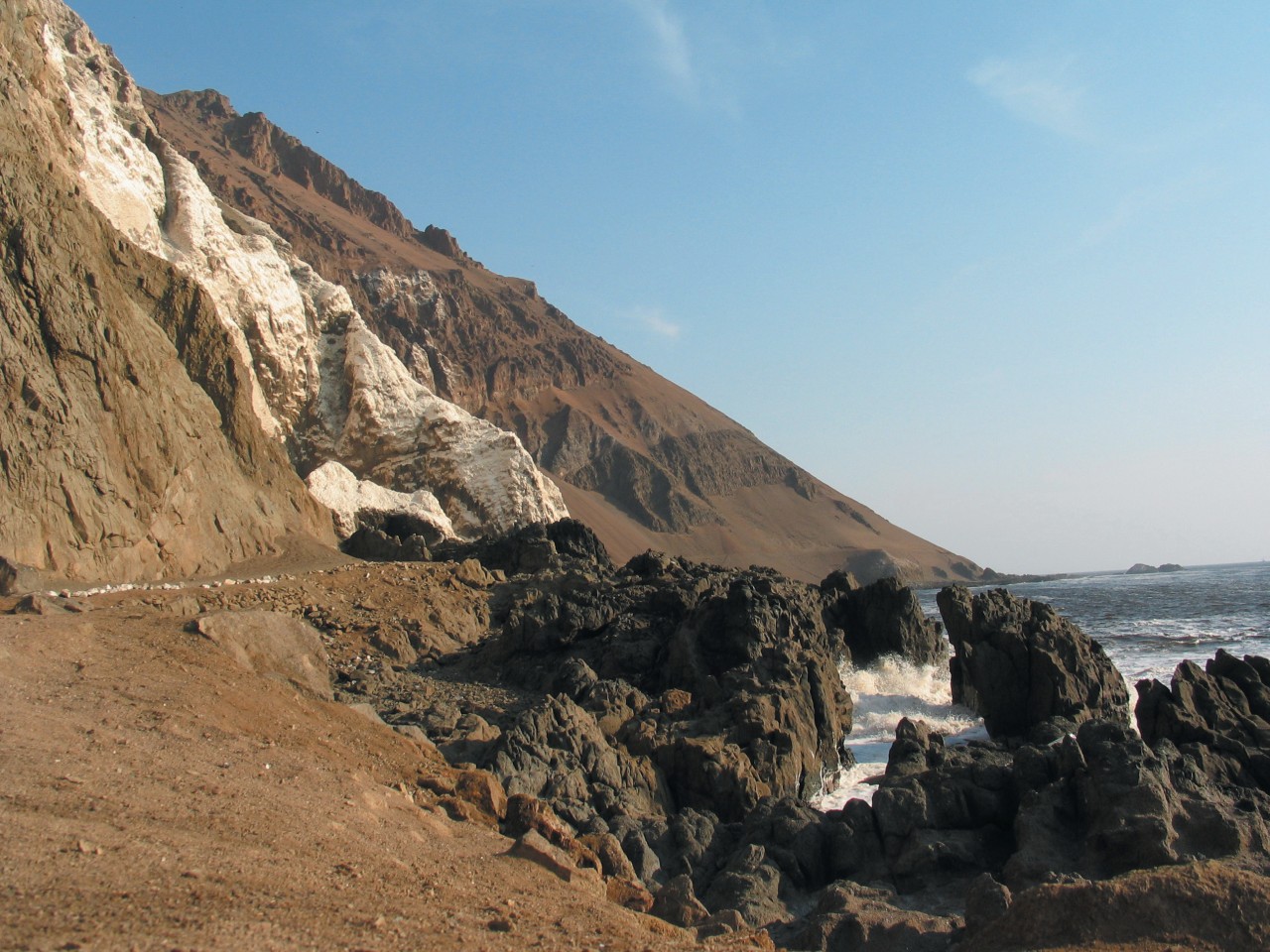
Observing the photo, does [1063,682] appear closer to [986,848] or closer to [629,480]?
[986,848]

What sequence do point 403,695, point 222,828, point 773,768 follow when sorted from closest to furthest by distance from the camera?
point 222,828 < point 773,768 < point 403,695

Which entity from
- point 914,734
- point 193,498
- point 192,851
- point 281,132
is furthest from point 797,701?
point 281,132

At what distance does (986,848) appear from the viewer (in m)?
10.1

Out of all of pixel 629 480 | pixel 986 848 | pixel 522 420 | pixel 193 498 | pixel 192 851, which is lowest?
pixel 986 848

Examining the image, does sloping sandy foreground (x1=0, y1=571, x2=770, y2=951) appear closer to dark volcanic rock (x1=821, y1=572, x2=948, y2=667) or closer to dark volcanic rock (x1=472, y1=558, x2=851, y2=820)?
dark volcanic rock (x1=472, y1=558, x2=851, y2=820)

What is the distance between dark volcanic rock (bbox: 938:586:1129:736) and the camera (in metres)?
18.4

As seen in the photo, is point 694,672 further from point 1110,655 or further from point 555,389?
point 555,389

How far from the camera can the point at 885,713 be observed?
22625mm

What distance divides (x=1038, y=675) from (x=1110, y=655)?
1459cm

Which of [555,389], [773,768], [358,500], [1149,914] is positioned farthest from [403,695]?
[555,389]

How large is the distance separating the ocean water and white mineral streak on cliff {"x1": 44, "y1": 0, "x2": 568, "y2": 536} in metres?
19.2

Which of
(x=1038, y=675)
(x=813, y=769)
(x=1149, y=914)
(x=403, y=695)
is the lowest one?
(x=813, y=769)

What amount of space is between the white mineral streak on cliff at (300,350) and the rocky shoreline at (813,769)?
17497mm

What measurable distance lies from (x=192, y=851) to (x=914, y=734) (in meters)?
10.8
